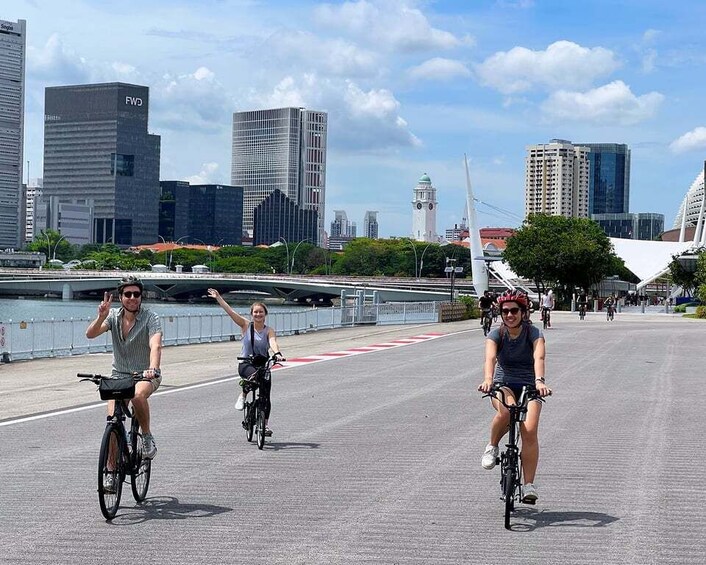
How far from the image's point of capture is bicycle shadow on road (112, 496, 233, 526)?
28.2ft

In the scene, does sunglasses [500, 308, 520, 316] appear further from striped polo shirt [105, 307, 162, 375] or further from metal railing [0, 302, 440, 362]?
metal railing [0, 302, 440, 362]

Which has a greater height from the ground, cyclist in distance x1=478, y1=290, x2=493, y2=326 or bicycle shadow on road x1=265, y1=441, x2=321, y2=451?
cyclist in distance x1=478, y1=290, x2=493, y2=326

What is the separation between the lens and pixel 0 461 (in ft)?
37.2

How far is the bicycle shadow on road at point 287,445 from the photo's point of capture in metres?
12.6

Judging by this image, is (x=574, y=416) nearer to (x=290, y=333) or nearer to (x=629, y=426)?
(x=629, y=426)

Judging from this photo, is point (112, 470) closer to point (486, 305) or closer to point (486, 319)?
point (486, 319)

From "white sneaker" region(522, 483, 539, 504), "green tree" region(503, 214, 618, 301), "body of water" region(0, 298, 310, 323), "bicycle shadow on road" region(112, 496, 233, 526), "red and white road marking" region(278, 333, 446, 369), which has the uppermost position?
"green tree" region(503, 214, 618, 301)

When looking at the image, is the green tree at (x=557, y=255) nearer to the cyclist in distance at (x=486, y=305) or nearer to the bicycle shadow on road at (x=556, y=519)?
the cyclist in distance at (x=486, y=305)

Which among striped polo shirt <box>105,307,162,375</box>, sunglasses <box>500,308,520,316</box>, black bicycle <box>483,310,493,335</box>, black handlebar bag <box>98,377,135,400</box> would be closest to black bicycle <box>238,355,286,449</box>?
striped polo shirt <box>105,307,162,375</box>

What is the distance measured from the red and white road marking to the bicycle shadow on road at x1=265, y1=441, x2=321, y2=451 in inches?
499

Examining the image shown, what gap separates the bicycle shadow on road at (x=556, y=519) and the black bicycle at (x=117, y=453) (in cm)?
280

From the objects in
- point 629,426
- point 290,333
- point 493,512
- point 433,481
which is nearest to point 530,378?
point 493,512

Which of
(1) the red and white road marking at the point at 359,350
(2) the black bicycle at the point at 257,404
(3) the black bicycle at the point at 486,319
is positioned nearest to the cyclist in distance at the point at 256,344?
(2) the black bicycle at the point at 257,404

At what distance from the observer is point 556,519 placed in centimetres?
873
